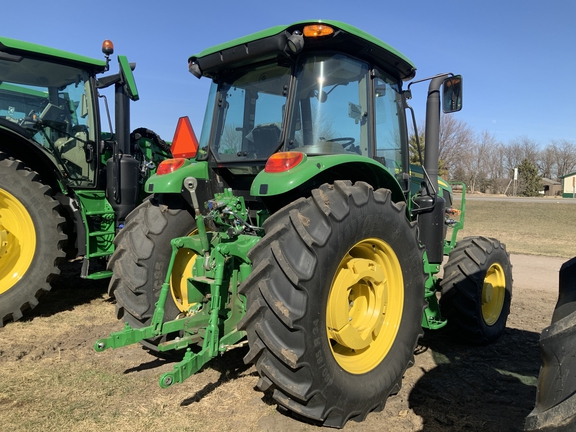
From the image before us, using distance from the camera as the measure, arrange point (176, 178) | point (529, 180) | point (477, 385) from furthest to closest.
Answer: point (529, 180)
point (176, 178)
point (477, 385)

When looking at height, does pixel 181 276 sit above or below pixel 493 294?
above

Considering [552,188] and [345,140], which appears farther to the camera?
[552,188]

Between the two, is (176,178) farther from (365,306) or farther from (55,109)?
(55,109)

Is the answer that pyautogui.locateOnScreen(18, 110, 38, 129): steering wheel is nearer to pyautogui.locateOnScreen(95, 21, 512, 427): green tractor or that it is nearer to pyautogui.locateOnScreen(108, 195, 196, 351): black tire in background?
pyautogui.locateOnScreen(95, 21, 512, 427): green tractor

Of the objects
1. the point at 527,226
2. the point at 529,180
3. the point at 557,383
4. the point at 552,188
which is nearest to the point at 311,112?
the point at 557,383

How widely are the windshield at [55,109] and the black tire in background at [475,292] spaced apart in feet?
14.0

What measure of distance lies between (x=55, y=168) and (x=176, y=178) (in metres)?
2.46

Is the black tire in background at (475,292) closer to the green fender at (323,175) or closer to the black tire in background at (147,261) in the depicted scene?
the green fender at (323,175)

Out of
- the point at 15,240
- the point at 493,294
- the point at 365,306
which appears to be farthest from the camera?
the point at 15,240

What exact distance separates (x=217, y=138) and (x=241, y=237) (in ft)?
3.46

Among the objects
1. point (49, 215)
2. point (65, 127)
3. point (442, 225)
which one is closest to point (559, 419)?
point (442, 225)

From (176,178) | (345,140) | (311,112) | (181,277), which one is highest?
(311,112)

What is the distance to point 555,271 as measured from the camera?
8031 mm

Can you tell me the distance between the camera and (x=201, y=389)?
2.99 metres
